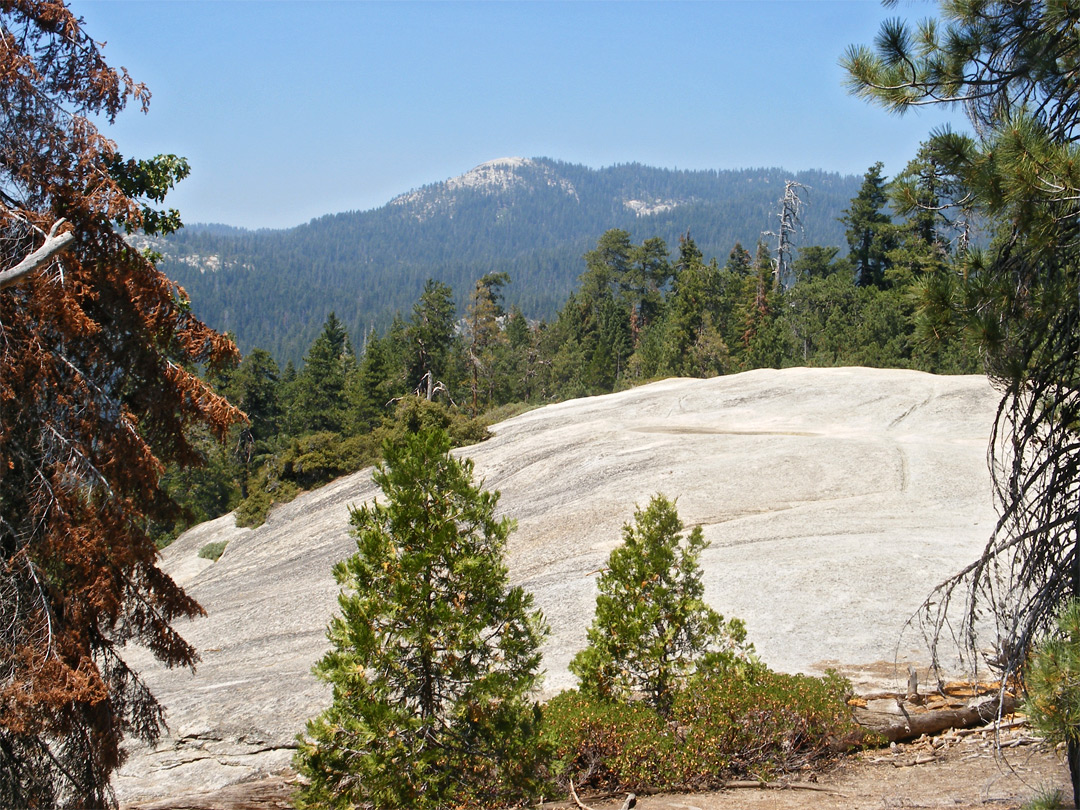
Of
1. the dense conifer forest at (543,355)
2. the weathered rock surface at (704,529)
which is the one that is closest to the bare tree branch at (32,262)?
the weathered rock surface at (704,529)

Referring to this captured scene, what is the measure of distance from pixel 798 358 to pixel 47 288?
170ft

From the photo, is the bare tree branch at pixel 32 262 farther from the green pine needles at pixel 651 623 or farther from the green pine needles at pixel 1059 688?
the green pine needles at pixel 1059 688

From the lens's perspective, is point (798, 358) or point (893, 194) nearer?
point (893, 194)

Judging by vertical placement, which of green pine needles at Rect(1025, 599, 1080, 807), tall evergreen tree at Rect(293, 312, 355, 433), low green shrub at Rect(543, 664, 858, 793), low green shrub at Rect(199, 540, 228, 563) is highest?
tall evergreen tree at Rect(293, 312, 355, 433)

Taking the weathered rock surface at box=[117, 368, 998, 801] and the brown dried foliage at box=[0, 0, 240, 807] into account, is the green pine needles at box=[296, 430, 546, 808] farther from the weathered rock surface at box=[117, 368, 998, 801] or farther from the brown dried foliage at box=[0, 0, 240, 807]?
the weathered rock surface at box=[117, 368, 998, 801]

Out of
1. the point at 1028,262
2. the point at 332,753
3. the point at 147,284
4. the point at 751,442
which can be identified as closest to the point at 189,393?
the point at 147,284

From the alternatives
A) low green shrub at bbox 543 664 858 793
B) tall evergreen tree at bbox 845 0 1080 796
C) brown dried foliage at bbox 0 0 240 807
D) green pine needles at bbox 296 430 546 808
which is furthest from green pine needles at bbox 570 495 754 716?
brown dried foliage at bbox 0 0 240 807

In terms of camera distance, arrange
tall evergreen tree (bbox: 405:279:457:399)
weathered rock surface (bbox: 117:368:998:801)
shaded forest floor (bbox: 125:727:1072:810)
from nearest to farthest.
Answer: shaded forest floor (bbox: 125:727:1072:810) < weathered rock surface (bbox: 117:368:998:801) < tall evergreen tree (bbox: 405:279:457:399)

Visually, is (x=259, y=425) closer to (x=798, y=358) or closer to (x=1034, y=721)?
(x=798, y=358)

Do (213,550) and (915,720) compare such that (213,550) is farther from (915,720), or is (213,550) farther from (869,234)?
(869,234)

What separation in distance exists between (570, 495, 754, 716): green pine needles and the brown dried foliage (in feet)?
14.3

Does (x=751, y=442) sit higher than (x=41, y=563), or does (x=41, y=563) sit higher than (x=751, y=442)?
(x=41, y=563)

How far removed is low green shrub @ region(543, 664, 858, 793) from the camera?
7.78 metres

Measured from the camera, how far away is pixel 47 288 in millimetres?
7195
